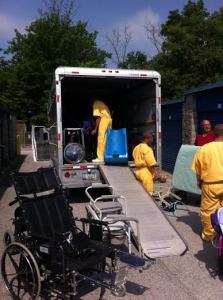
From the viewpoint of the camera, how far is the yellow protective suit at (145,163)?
26.9 feet

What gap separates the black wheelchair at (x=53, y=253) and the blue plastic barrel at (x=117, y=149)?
3.95 m

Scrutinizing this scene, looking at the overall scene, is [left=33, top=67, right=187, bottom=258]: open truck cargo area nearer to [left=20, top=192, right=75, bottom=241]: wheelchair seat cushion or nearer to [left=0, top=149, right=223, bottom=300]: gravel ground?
[left=0, top=149, right=223, bottom=300]: gravel ground

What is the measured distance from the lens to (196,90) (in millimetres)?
12414

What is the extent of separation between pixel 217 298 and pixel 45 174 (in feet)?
8.27

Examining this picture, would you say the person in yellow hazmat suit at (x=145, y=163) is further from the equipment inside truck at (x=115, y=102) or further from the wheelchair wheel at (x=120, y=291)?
the wheelchair wheel at (x=120, y=291)

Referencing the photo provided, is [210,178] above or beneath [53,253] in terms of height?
above

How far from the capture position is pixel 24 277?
4.61 meters

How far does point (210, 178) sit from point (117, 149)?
3.74 m

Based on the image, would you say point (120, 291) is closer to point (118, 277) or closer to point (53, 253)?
point (118, 277)

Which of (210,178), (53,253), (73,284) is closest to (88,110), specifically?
(210,178)

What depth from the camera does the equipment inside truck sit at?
10.2 meters

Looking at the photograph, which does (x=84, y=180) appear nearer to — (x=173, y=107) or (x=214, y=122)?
(x=214, y=122)

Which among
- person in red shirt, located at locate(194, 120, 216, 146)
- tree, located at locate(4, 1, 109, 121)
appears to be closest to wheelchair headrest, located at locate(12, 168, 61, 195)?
person in red shirt, located at locate(194, 120, 216, 146)

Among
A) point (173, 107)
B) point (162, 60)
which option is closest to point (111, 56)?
point (162, 60)
